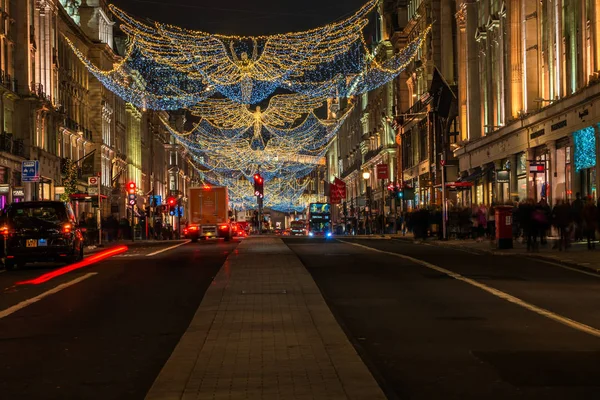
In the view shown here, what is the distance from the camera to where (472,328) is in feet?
40.5

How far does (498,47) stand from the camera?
56.8 meters

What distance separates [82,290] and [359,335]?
341 inches

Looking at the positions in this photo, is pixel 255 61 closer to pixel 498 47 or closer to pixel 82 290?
pixel 82 290

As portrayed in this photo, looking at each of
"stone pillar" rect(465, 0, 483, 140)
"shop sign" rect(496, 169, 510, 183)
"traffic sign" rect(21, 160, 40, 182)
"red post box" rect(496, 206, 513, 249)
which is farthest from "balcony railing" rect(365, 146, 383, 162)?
"red post box" rect(496, 206, 513, 249)

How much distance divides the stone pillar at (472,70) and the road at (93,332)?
42.3 metres

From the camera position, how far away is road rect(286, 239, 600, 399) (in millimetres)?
8570

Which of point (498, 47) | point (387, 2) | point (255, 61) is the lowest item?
point (255, 61)

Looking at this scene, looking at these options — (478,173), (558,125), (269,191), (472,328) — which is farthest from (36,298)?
(269,191)

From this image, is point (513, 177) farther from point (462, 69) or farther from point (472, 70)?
point (462, 69)

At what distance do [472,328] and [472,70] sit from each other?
173ft

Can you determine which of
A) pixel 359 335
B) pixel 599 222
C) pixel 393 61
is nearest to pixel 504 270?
pixel 599 222

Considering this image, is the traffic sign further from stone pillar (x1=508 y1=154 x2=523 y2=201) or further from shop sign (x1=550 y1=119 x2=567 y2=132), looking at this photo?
stone pillar (x1=508 y1=154 x2=523 y2=201)

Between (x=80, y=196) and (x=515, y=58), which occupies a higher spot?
(x=515, y=58)

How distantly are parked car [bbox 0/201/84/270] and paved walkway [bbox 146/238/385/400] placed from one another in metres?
12.8
